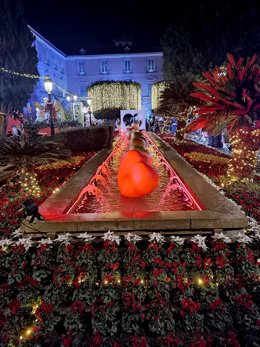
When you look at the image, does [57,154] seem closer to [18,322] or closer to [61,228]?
[61,228]

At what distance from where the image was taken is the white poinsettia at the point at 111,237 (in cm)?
370

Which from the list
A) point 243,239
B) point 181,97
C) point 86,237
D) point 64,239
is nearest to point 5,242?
point 64,239

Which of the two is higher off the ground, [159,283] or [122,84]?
[122,84]

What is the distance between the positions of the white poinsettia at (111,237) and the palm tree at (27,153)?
2.24 m

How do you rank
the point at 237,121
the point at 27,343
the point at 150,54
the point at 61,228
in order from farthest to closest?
the point at 150,54 → the point at 237,121 → the point at 61,228 → the point at 27,343

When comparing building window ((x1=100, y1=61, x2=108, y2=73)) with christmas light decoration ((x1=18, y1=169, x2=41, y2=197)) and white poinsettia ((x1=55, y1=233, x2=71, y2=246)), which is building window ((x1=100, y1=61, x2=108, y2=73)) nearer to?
christmas light decoration ((x1=18, y1=169, x2=41, y2=197))

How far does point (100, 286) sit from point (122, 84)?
3630 cm

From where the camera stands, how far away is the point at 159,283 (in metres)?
3.45

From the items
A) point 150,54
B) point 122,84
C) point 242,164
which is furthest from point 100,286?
point 150,54

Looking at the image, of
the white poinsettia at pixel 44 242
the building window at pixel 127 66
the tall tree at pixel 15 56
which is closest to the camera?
the white poinsettia at pixel 44 242

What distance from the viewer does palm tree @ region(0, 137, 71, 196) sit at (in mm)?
5203

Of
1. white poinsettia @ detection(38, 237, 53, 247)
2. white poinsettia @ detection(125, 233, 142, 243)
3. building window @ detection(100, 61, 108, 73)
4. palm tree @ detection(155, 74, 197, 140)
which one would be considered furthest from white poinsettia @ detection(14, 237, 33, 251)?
building window @ detection(100, 61, 108, 73)

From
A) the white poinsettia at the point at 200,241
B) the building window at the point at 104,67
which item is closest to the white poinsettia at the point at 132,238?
the white poinsettia at the point at 200,241

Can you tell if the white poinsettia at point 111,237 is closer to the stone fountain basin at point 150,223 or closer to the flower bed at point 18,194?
the stone fountain basin at point 150,223
